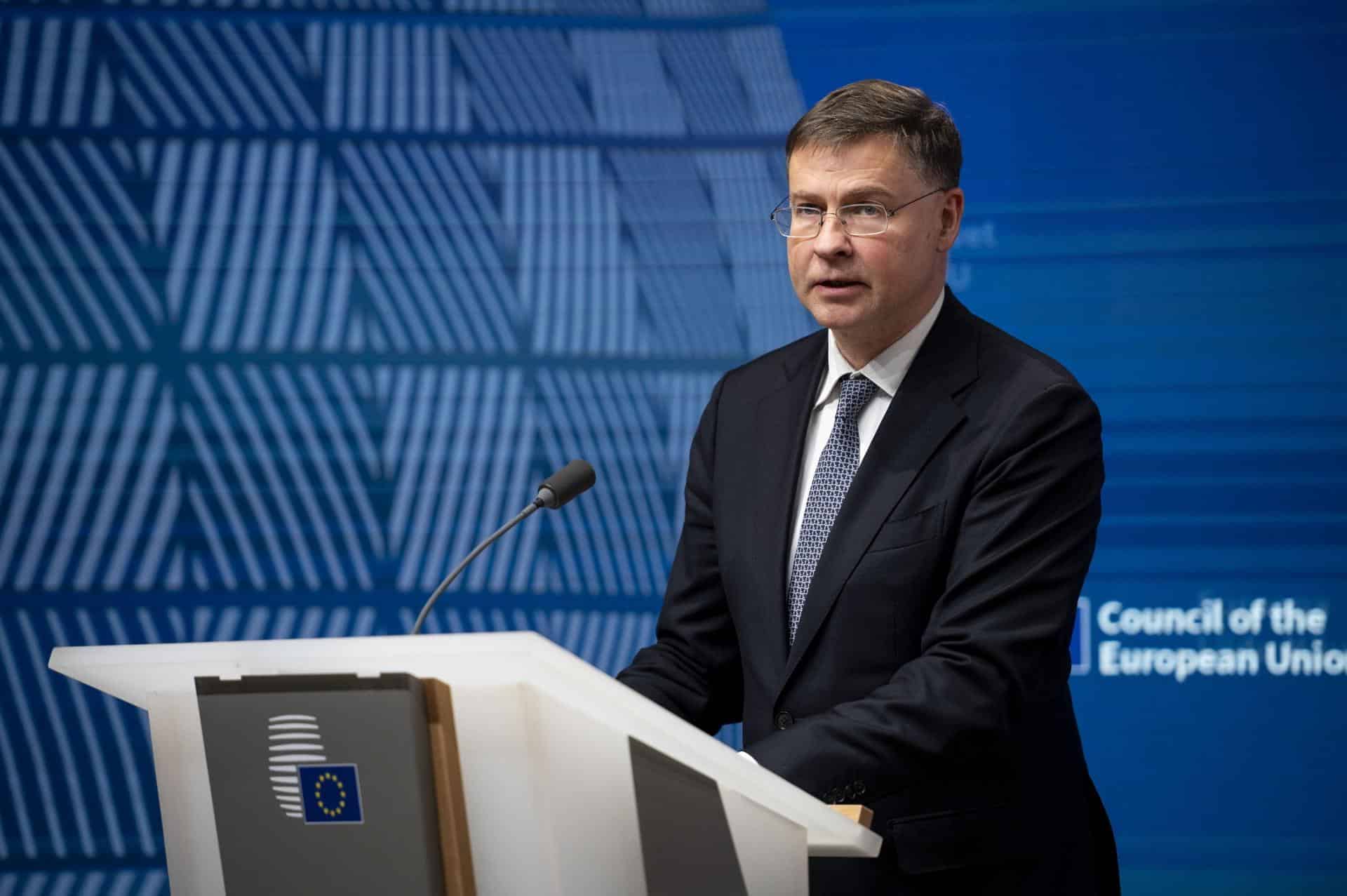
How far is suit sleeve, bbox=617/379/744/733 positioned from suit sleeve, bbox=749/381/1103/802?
0.31m

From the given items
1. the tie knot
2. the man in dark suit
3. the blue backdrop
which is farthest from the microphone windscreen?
the blue backdrop

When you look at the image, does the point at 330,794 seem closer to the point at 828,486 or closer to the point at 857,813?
the point at 857,813

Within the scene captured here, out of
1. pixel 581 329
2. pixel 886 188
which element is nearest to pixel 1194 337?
pixel 581 329

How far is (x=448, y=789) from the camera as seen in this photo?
4.13 ft

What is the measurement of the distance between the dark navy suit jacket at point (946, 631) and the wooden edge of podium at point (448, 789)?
491mm

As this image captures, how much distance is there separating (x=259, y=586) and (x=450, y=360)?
80 cm

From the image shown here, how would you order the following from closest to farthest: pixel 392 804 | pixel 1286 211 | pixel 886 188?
pixel 392 804
pixel 886 188
pixel 1286 211

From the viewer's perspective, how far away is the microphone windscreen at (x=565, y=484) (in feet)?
6.26

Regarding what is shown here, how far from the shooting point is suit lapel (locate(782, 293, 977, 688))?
1.89 m

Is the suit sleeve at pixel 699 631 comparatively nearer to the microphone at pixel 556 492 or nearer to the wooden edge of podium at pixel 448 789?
the microphone at pixel 556 492

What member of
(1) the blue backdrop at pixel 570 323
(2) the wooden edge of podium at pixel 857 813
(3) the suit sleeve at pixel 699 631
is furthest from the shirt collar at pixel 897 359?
(1) the blue backdrop at pixel 570 323

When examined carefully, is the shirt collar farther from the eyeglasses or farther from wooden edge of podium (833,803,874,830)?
wooden edge of podium (833,803,874,830)

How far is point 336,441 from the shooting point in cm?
373

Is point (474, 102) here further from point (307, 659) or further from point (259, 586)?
point (307, 659)
